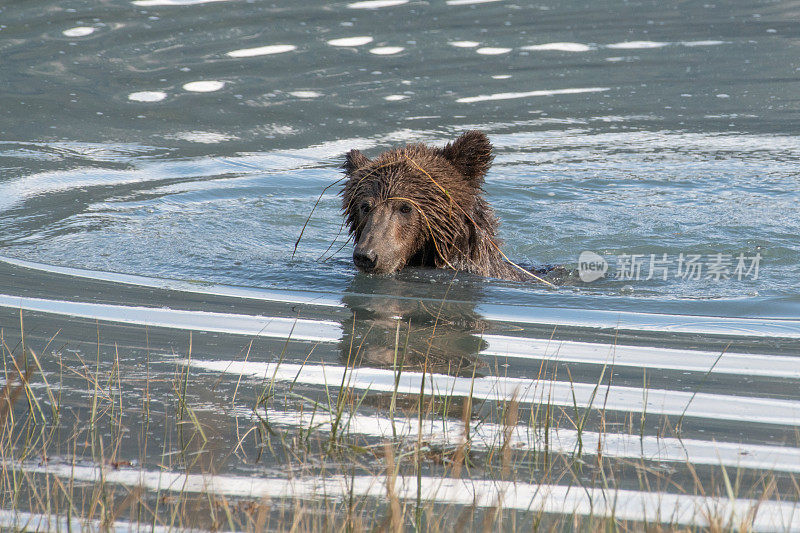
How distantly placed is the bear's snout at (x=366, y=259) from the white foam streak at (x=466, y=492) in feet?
11.0

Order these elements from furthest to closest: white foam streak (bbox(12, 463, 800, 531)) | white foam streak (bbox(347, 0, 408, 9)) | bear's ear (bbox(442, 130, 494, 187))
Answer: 1. white foam streak (bbox(347, 0, 408, 9))
2. bear's ear (bbox(442, 130, 494, 187))
3. white foam streak (bbox(12, 463, 800, 531))

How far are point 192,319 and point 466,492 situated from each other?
3320 mm

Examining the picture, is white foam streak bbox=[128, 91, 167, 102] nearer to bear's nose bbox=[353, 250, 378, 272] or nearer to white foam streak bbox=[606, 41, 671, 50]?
white foam streak bbox=[606, 41, 671, 50]

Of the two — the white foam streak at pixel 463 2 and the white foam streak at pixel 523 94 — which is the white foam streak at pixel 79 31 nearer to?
the white foam streak at pixel 463 2

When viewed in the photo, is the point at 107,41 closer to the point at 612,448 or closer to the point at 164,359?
the point at 164,359

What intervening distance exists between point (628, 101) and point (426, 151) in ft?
26.4

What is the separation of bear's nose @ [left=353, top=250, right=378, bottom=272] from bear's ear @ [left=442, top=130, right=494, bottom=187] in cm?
133

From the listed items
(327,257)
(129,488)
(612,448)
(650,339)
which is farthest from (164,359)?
(327,257)

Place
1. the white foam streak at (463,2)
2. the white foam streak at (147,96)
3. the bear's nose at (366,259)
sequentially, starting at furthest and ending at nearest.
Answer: the white foam streak at (463,2), the white foam streak at (147,96), the bear's nose at (366,259)

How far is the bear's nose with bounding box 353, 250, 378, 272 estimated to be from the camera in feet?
23.3

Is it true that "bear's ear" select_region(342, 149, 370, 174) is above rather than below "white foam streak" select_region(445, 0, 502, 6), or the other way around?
below

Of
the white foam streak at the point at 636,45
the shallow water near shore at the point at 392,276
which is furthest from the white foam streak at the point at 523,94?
the white foam streak at the point at 636,45

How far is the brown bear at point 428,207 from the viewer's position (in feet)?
25.0

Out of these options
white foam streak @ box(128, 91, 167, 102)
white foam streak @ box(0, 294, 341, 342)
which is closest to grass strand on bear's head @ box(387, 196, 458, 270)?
white foam streak @ box(0, 294, 341, 342)
